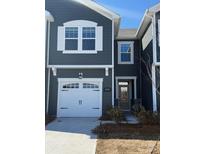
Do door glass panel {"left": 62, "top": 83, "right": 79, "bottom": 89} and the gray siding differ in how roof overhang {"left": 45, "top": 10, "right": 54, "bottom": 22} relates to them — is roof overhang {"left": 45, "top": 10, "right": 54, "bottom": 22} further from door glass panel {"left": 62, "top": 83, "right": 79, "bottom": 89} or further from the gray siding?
the gray siding

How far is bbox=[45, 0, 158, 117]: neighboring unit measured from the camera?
15594 millimetres

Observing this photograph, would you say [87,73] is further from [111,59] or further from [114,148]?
[114,148]

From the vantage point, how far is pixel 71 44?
1565 cm

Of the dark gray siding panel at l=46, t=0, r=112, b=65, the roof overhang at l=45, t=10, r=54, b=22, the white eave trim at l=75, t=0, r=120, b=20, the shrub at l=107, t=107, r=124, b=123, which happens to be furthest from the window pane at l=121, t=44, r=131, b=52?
the shrub at l=107, t=107, r=124, b=123

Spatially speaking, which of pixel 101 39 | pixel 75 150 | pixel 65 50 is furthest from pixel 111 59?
pixel 75 150

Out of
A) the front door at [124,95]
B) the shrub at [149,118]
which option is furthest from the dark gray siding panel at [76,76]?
the front door at [124,95]

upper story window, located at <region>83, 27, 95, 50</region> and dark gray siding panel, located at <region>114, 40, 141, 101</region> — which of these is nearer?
upper story window, located at <region>83, 27, 95, 50</region>

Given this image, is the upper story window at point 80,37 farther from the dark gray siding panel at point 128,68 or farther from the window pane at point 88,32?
the dark gray siding panel at point 128,68

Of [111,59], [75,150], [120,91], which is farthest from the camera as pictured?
[120,91]

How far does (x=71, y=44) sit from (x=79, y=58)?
97 cm

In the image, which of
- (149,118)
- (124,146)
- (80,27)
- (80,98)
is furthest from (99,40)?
(124,146)

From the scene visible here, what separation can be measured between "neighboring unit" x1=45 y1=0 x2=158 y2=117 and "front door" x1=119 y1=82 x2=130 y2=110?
646 cm

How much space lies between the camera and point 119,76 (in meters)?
19.8
